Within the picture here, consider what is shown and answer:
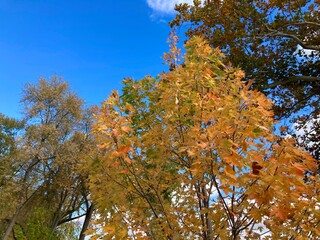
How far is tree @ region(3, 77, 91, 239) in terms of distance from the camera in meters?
20.1

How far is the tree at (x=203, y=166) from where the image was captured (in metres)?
2.68

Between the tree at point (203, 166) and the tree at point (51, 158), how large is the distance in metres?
15.6

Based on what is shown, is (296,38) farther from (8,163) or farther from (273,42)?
(8,163)

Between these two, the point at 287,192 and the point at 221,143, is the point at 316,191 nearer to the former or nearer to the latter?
the point at 287,192

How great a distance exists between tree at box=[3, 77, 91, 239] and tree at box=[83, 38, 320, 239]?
15642 mm

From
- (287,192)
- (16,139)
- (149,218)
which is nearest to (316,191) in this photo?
(287,192)

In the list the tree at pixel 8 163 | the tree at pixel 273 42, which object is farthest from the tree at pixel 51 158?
the tree at pixel 273 42

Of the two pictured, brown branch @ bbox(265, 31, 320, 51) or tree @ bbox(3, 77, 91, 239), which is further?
tree @ bbox(3, 77, 91, 239)

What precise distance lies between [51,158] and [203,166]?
1906 cm

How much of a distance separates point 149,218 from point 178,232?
1.42 ft

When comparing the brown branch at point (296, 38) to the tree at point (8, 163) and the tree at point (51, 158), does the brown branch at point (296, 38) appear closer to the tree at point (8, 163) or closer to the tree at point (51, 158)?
the tree at point (51, 158)

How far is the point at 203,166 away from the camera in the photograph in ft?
10.1

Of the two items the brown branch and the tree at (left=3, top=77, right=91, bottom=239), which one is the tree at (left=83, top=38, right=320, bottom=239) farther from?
the tree at (left=3, top=77, right=91, bottom=239)

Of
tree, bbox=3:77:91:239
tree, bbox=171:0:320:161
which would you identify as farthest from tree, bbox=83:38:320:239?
tree, bbox=3:77:91:239
